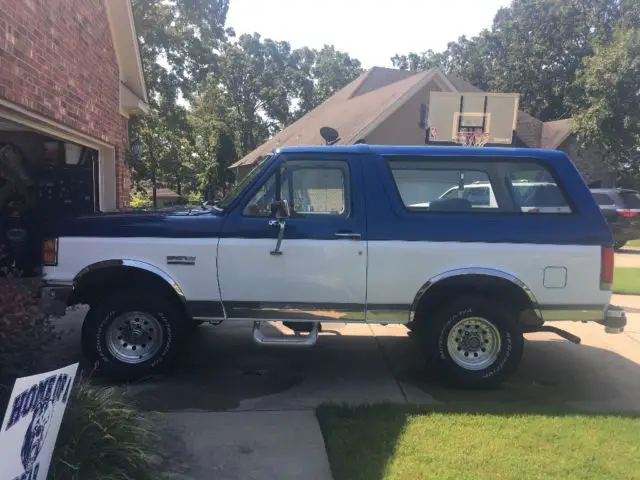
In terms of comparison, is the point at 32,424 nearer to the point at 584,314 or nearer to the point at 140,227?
the point at 140,227

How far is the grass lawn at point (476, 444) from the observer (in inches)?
148

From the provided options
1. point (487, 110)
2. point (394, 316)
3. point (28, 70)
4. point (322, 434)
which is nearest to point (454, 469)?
point (322, 434)

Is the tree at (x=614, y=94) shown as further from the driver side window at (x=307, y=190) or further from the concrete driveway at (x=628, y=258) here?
the driver side window at (x=307, y=190)

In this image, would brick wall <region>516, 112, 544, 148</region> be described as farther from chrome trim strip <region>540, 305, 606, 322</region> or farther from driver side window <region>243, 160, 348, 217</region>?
driver side window <region>243, 160, 348, 217</region>

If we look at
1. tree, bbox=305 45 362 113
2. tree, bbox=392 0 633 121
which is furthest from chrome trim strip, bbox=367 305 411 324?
tree, bbox=305 45 362 113

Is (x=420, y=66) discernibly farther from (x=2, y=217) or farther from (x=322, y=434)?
(x=322, y=434)

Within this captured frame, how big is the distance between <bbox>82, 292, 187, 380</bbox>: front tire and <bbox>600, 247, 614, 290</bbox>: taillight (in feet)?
12.5

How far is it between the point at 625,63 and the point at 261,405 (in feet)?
80.2

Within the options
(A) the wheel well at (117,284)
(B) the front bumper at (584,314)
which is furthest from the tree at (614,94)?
(A) the wheel well at (117,284)

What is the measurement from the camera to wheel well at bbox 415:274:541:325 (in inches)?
206

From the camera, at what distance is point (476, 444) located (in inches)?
162

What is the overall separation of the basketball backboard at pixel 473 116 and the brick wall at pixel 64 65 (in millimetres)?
8613

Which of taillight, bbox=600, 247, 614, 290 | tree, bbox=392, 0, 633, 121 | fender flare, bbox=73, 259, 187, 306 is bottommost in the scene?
fender flare, bbox=73, 259, 187, 306

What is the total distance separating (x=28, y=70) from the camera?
6289mm
